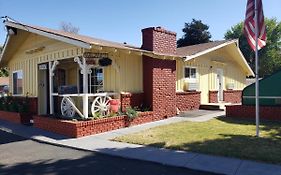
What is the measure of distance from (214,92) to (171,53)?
20.0 ft

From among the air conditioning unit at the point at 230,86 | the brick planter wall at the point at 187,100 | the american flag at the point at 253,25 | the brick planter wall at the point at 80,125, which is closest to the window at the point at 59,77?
the brick planter wall at the point at 80,125

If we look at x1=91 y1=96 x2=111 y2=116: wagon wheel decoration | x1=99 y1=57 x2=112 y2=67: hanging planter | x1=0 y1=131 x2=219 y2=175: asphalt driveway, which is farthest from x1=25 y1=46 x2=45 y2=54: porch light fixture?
x1=0 y1=131 x2=219 y2=175: asphalt driveway

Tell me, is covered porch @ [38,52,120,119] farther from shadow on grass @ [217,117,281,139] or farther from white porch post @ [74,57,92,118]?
shadow on grass @ [217,117,281,139]

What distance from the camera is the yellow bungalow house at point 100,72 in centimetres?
1130

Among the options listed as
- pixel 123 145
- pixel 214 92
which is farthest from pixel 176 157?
pixel 214 92

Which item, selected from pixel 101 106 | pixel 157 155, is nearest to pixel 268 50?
pixel 101 106

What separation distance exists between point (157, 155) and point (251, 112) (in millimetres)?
7418

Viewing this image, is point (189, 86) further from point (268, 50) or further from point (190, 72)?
point (268, 50)

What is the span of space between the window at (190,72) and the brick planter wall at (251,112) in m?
3.68

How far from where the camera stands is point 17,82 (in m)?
16.7

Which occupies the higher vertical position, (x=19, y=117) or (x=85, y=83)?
(x=85, y=83)

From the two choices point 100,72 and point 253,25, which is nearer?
point 253,25

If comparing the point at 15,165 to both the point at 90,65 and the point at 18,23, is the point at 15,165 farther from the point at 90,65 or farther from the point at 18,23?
the point at 18,23

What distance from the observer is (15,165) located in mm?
Answer: 6887
